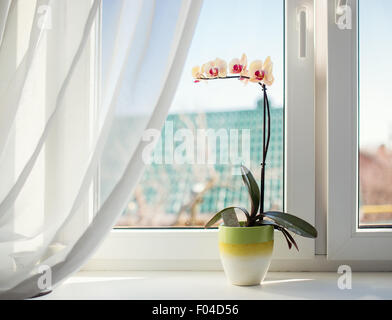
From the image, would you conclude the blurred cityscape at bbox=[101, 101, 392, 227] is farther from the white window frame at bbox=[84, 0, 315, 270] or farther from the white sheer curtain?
the white sheer curtain

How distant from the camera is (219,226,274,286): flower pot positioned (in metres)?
1.05

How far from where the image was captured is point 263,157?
116cm

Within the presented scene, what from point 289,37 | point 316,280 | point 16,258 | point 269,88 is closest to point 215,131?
point 269,88

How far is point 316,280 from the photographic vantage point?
3.77ft

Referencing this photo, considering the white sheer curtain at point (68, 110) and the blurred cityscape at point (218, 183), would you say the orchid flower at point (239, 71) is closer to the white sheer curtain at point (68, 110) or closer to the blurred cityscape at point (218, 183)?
the blurred cityscape at point (218, 183)

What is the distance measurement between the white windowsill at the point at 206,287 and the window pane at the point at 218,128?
153 mm

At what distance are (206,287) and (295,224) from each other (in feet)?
0.87

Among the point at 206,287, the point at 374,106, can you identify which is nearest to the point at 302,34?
the point at 374,106

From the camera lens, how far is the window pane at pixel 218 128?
1228 mm

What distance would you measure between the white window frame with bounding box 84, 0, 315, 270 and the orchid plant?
0.21 ft

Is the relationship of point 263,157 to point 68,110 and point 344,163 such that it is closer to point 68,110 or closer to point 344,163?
point 344,163

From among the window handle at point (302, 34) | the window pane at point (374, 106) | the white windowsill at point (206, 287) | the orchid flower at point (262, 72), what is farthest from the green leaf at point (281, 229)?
the window handle at point (302, 34)

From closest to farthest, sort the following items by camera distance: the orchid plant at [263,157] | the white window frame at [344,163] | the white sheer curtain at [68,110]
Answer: the white sheer curtain at [68,110], the orchid plant at [263,157], the white window frame at [344,163]
